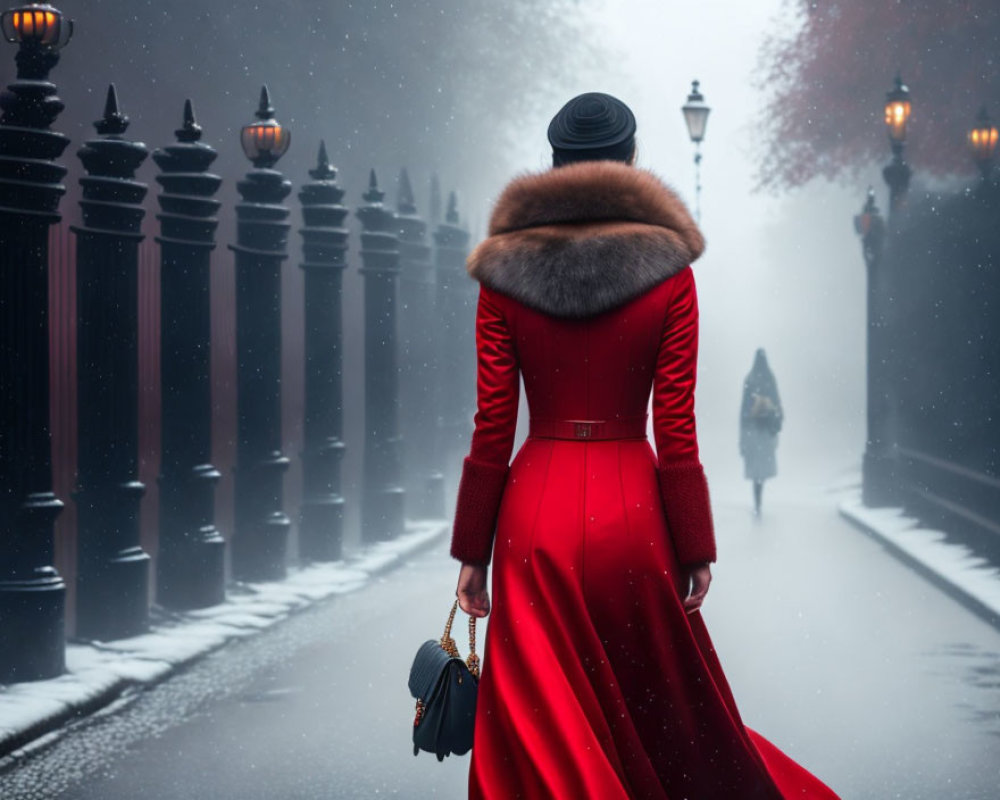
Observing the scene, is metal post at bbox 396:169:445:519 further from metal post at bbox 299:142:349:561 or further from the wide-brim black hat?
the wide-brim black hat

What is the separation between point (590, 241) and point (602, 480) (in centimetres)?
62

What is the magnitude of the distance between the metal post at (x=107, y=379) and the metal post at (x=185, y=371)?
4.09 ft

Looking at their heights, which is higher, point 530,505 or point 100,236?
point 100,236

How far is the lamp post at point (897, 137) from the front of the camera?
1966cm

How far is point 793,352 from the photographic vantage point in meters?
63.7

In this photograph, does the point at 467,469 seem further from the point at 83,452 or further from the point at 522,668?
the point at 83,452

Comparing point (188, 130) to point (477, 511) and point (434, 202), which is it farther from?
point (434, 202)

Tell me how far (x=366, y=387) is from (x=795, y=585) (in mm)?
5688

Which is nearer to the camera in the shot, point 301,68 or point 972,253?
point 972,253

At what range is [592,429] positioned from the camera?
4.51 metres

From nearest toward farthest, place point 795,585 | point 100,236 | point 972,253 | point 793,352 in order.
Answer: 1. point 100,236
2. point 795,585
3. point 972,253
4. point 793,352

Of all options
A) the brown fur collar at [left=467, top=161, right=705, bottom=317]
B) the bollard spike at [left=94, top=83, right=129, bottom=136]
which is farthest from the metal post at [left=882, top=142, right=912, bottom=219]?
the brown fur collar at [left=467, top=161, right=705, bottom=317]

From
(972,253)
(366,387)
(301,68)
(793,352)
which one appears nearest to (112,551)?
(366,387)

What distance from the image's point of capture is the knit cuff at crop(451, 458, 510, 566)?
457cm
